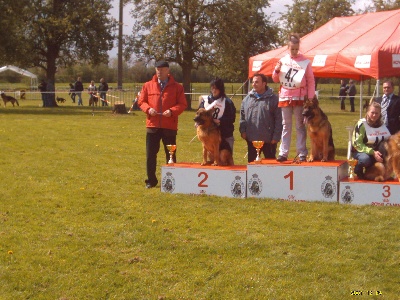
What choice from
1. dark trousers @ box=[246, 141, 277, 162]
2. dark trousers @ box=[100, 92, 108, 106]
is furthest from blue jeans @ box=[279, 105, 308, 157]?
dark trousers @ box=[100, 92, 108, 106]

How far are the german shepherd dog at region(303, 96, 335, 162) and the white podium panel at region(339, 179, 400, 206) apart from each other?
58cm

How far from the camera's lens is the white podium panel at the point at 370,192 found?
289 inches

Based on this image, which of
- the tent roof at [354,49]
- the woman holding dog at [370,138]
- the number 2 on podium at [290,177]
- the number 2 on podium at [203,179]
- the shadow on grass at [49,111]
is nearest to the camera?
the number 2 on podium at [290,177]

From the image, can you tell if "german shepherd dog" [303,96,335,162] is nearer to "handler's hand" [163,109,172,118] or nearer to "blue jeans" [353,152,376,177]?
"blue jeans" [353,152,376,177]

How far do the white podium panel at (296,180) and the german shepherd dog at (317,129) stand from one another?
0.86ft

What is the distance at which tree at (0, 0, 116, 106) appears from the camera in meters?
36.5

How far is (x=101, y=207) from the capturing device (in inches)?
300

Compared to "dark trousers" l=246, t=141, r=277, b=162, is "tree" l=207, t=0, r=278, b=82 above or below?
above

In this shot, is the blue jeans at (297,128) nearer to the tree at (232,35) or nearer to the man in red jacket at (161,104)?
the man in red jacket at (161,104)

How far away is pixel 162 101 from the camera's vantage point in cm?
840

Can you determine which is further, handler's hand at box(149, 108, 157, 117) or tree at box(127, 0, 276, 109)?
tree at box(127, 0, 276, 109)

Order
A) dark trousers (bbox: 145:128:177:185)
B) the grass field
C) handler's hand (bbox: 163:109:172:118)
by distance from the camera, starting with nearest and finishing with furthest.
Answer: the grass field, handler's hand (bbox: 163:109:172:118), dark trousers (bbox: 145:128:177:185)

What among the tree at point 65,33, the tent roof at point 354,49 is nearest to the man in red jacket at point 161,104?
the tent roof at point 354,49

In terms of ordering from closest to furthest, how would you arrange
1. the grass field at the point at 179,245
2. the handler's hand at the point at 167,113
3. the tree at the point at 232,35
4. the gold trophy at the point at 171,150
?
the grass field at the point at 179,245 < the handler's hand at the point at 167,113 < the gold trophy at the point at 171,150 < the tree at the point at 232,35
